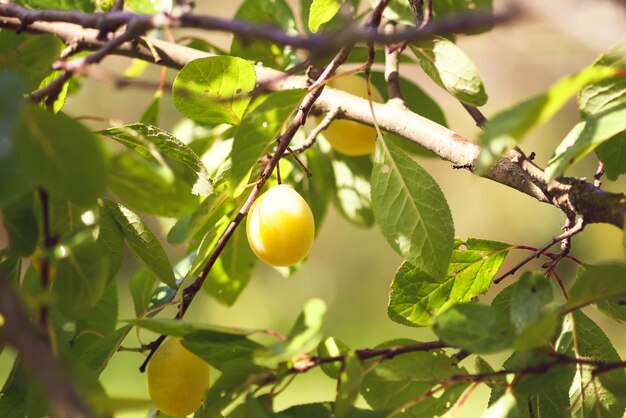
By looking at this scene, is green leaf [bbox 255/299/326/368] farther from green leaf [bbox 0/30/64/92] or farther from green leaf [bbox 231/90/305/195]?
green leaf [bbox 0/30/64/92]

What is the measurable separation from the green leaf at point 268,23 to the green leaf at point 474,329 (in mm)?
358

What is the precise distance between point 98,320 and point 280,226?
7.1 inches

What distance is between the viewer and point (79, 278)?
344 mm

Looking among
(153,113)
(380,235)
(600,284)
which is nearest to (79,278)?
(600,284)

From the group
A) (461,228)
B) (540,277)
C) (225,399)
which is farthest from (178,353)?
(461,228)

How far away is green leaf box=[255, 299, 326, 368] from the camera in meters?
0.34

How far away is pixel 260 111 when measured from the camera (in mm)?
427

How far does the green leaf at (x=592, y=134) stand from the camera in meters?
0.35

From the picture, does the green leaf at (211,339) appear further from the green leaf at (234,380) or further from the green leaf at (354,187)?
the green leaf at (354,187)

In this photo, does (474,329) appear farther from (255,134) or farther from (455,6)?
(455,6)

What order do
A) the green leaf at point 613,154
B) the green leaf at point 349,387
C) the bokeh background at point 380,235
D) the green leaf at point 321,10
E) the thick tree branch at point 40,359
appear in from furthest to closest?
the bokeh background at point 380,235 → the green leaf at point 321,10 → the green leaf at point 613,154 → the green leaf at point 349,387 → the thick tree branch at point 40,359

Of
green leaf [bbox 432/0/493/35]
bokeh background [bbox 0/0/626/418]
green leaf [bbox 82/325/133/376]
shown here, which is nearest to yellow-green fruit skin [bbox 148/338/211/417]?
green leaf [bbox 82/325/133/376]

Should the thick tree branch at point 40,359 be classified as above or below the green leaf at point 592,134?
below

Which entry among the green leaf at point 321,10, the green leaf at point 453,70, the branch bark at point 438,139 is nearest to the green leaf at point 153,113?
the branch bark at point 438,139
